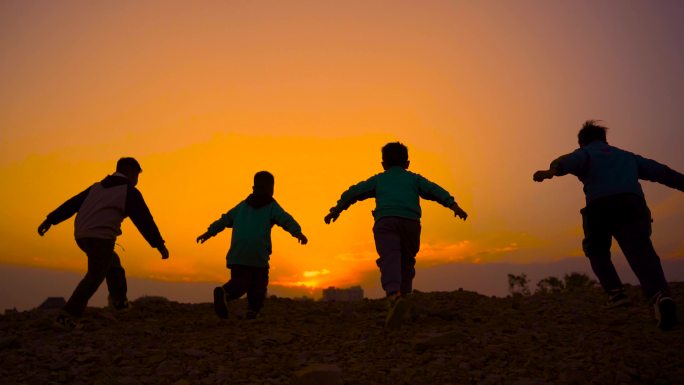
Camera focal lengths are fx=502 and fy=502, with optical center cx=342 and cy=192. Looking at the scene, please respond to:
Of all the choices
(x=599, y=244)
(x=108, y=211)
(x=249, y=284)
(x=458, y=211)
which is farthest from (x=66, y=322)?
(x=599, y=244)

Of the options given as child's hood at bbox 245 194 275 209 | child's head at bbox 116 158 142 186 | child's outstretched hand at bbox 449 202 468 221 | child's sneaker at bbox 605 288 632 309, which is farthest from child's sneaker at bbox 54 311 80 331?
child's sneaker at bbox 605 288 632 309

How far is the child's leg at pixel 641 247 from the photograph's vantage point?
17.6ft

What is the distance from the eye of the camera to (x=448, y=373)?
13.5ft

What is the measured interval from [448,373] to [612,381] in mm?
1227

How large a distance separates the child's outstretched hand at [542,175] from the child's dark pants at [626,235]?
0.62 m

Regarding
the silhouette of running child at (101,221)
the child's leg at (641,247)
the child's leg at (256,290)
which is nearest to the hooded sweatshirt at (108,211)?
the silhouette of running child at (101,221)

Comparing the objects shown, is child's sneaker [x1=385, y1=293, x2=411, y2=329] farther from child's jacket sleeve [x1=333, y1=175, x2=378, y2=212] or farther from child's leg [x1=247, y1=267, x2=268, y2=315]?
child's leg [x1=247, y1=267, x2=268, y2=315]

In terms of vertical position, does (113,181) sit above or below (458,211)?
above

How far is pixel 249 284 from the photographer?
7.34m

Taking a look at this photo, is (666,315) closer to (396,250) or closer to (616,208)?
(616,208)

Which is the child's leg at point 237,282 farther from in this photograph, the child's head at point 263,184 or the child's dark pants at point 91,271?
the child's dark pants at point 91,271

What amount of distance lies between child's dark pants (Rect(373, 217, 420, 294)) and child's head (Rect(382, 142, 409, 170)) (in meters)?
0.89

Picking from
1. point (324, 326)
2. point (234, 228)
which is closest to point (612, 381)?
point (324, 326)

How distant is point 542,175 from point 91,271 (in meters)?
5.79
